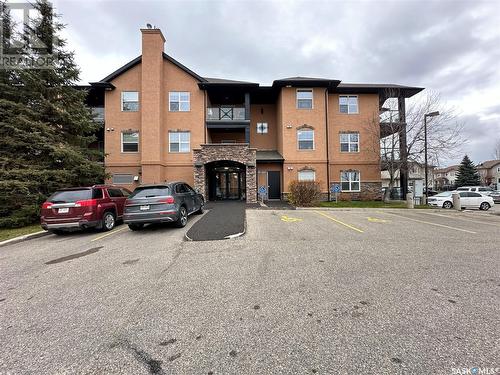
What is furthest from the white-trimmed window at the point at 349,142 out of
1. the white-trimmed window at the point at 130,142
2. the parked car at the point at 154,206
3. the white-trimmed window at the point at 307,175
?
the white-trimmed window at the point at 130,142

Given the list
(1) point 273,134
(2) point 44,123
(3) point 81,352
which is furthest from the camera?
(1) point 273,134

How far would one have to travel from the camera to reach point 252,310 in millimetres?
3100

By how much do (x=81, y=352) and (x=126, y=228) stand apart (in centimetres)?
751

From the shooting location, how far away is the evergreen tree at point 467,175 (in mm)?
40625

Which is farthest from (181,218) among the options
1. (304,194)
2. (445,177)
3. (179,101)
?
(445,177)

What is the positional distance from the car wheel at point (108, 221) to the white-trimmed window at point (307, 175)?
13987mm

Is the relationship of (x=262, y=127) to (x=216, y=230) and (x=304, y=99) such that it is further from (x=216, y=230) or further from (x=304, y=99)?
(x=216, y=230)

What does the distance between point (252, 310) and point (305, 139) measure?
17876 millimetres

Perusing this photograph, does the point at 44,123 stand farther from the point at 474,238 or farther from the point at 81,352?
the point at 474,238

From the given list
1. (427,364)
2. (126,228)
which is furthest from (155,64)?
(427,364)

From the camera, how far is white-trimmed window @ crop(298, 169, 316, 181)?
19281 mm

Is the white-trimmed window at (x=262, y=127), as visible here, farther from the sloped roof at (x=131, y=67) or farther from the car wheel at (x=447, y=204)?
the car wheel at (x=447, y=204)

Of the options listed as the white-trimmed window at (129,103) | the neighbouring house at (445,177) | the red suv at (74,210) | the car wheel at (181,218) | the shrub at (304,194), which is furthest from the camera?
the neighbouring house at (445,177)

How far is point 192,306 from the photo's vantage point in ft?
10.6
